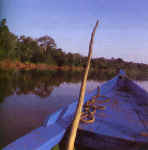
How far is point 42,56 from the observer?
699 inches

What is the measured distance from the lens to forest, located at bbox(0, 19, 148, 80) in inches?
470

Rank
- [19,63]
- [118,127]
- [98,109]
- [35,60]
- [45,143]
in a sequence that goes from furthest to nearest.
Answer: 1. [35,60]
2. [19,63]
3. [98,109]
4. [118,127]
5. [45,143]

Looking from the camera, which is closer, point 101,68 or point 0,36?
point 0,36

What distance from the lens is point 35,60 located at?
678 inches

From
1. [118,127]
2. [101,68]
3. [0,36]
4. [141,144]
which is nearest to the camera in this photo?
[141,144]

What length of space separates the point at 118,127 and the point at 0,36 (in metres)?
11.8

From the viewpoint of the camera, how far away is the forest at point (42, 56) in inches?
470

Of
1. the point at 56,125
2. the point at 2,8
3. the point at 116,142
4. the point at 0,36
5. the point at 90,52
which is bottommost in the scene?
the point at 116,142

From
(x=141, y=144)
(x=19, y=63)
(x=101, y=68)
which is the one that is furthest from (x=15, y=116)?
(x=101, y=68)

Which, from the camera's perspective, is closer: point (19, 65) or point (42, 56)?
point (19, 65)

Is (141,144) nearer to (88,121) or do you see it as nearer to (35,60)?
(88,121)

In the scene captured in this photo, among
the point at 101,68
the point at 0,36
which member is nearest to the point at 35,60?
the point at 0,36

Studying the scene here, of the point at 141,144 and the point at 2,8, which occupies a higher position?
the point at 2,8

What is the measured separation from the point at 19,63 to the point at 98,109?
1356cm
